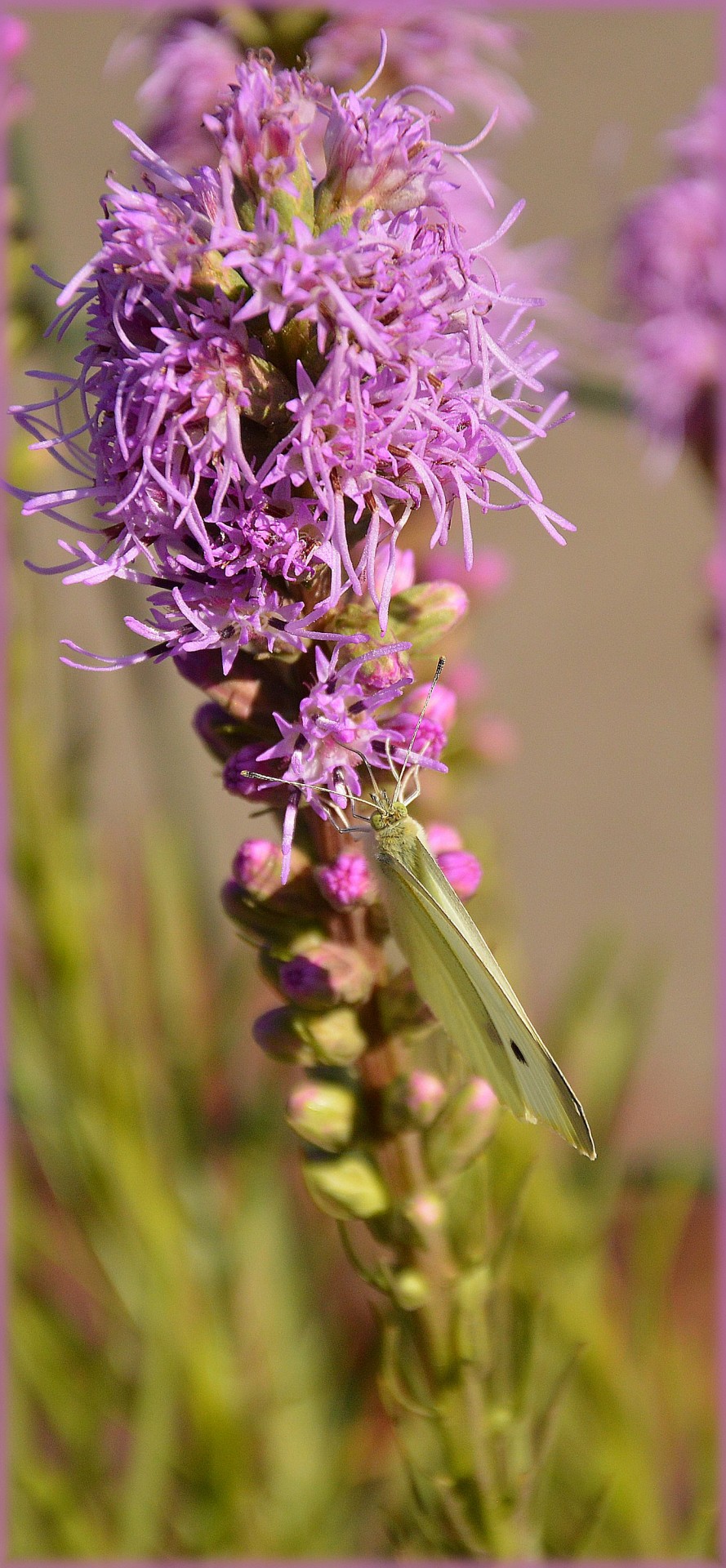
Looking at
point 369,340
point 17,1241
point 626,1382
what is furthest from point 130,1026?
point 369,340

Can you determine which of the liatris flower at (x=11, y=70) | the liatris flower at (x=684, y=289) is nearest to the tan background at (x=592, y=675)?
the liatris flower at (x=684, y=289)

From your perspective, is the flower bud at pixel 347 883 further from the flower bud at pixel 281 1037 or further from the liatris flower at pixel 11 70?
the liatris flower at pixel 11 70

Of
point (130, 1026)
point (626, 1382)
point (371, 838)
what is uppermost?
point (371, 838)

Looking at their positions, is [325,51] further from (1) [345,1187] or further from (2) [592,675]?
(2) [592,675]

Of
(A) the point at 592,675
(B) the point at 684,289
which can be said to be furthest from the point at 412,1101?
(A) the point at 592,675

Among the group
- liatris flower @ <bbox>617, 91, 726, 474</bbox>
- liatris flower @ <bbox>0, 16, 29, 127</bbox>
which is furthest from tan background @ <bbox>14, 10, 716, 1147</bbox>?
liatris flower @ <bbox>0, 16, 29, 127</bbox>

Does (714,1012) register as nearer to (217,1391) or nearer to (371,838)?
(217,1391)

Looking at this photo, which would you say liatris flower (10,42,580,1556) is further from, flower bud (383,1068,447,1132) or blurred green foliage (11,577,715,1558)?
blurred green foliage (11,577,715,1558)
